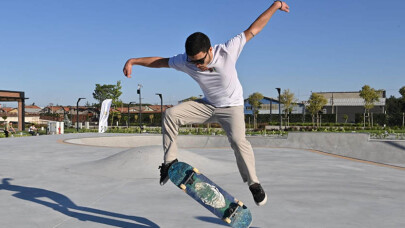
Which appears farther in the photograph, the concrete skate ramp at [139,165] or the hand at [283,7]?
the concrete skate ramp at [139,165]

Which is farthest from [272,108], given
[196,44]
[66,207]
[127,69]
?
[196,44]

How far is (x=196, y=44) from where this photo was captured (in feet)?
12.4

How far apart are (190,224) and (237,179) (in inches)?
141

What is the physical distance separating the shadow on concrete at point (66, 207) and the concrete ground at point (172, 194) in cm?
1

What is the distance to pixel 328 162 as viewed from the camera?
1136 centimetres

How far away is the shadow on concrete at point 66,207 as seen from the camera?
4.80 meters

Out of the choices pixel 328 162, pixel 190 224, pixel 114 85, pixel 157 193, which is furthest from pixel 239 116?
pixel 114 85

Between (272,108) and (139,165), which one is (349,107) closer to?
(272,108)

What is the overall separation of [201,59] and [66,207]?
11.2 ft

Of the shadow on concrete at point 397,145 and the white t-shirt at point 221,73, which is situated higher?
the white t-shirt at point 221,73

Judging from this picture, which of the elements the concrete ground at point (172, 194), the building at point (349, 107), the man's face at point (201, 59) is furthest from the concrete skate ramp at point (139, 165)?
the building at point (349, 107)

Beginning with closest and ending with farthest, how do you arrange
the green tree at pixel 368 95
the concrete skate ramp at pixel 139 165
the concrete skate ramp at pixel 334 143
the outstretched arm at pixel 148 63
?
the outstretched arm at pixel 148 63
the concrete skate ramp at pixel 139 165
the concrete skate ramp at pixel 334 143
the green tree at pixel 368 95

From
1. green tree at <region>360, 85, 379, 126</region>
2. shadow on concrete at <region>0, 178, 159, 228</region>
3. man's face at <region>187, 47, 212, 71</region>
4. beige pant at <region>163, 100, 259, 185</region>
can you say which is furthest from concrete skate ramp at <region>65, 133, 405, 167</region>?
green tree at <region>360, 85, 379, 126</region>

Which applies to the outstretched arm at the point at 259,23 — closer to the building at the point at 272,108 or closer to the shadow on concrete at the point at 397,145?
the shadow on concrete at the point at 397,145
